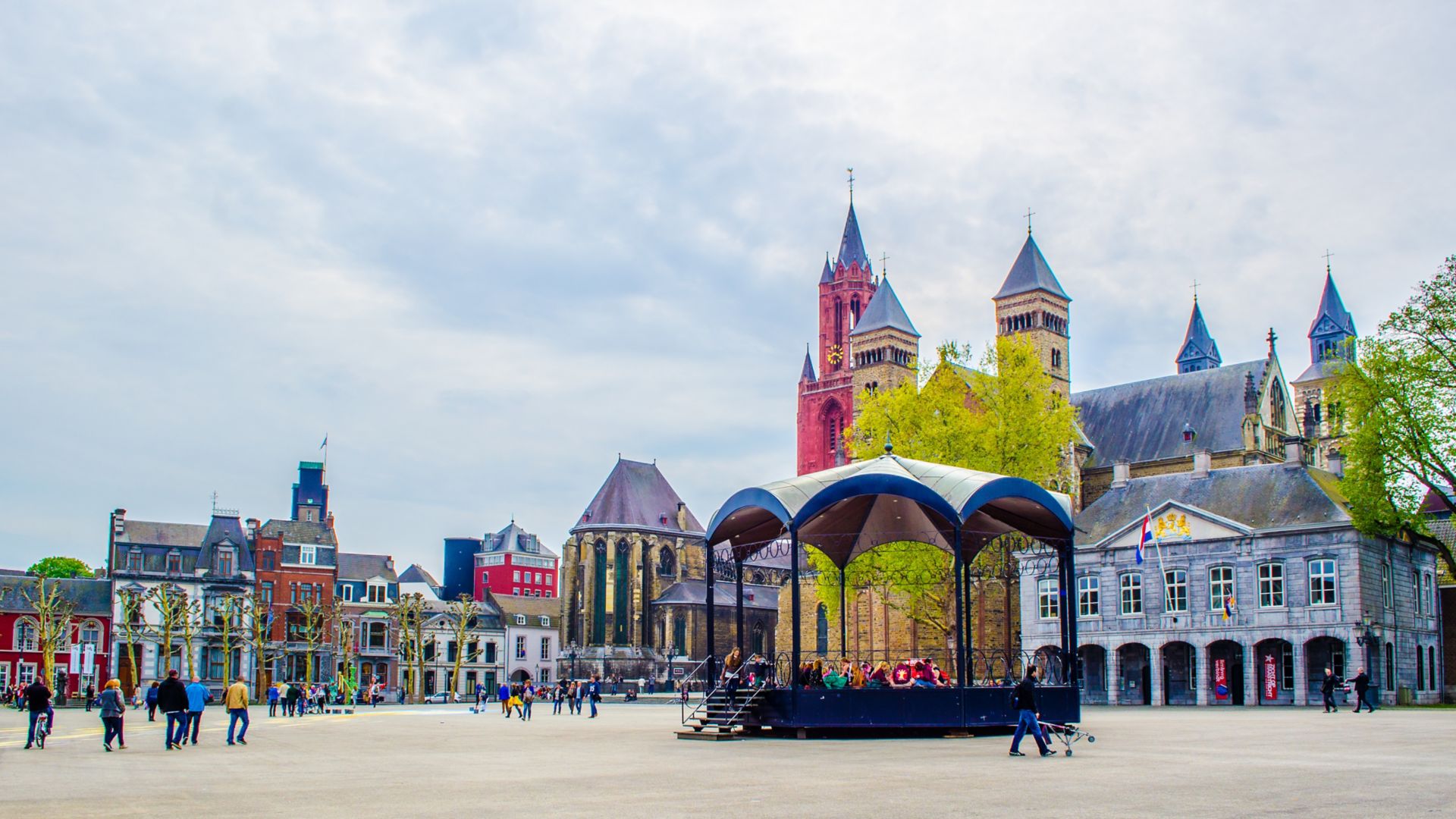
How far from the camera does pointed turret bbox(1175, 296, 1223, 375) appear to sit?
12581cm

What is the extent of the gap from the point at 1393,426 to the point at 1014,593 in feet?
66.8

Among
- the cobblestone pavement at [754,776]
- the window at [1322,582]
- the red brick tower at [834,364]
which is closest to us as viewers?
the cobblestone pavement at [754,776]

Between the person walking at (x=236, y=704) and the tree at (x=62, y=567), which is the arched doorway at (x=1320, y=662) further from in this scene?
the tree at (x=62, y=567)

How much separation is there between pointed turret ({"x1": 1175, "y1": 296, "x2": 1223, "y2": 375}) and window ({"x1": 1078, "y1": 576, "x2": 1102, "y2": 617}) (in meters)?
74.7

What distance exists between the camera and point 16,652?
77875mm

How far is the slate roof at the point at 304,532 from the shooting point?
3506 inches

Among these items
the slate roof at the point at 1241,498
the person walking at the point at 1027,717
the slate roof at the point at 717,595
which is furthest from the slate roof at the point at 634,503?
the person walking at the point at 1027,717

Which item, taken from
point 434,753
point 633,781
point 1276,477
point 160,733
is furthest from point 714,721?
point 1276,477

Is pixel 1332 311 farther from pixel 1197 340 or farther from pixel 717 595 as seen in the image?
pixel 717 595

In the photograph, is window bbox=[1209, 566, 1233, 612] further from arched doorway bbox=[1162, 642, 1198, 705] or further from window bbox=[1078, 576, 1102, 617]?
window bbox=[1078, 576, 1102, 617]

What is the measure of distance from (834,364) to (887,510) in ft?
229

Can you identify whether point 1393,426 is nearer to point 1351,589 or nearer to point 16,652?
point 1351,589

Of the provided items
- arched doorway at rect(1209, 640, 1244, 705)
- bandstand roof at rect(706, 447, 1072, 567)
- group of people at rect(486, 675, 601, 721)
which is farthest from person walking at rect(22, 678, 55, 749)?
arched doorway at rect(1209, 640, 1244, 705)

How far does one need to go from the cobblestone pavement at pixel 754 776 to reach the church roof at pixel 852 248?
83731mm
